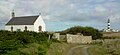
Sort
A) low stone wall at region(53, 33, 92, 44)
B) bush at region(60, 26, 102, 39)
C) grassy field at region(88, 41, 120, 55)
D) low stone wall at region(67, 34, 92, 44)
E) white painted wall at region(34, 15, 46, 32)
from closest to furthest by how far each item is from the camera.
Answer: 1. grassy field at region(88, 41, 120, 55)
2. low stone wall at region(53, 33, 92, 44)
3. low stone wall at region(67, 34, 92, 44)
4. white painted wall at region(34, 15, 46, 32)
5. bush at region(60, 26, 102, 39)

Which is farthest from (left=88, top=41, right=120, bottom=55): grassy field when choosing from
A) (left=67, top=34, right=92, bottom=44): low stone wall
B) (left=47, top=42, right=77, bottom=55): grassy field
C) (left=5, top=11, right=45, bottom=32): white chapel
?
(left=5, top=11, right=45, bottom=32): white chapel

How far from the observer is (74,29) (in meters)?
79.8

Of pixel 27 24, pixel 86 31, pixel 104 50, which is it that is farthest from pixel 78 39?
pixel 104 50

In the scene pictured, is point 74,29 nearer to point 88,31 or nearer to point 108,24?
point 88,31

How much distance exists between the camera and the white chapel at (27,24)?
239 feet

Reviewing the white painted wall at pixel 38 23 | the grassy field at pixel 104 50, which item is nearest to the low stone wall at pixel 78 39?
the white painted wall at pixel 38 23

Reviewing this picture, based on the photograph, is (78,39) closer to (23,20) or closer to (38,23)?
(38,23)

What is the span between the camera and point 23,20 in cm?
7644

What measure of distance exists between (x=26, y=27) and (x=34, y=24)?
271 centimetres

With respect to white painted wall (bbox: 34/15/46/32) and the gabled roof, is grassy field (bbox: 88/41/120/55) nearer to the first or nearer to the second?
white painted wall (bbox: 34/15/46/32)

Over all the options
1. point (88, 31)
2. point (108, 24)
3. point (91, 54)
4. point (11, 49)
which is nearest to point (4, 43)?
point (11, 49)

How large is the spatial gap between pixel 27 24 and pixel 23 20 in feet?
11.1

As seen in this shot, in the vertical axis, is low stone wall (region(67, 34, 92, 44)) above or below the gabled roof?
below

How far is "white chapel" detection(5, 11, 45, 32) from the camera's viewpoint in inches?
2867
